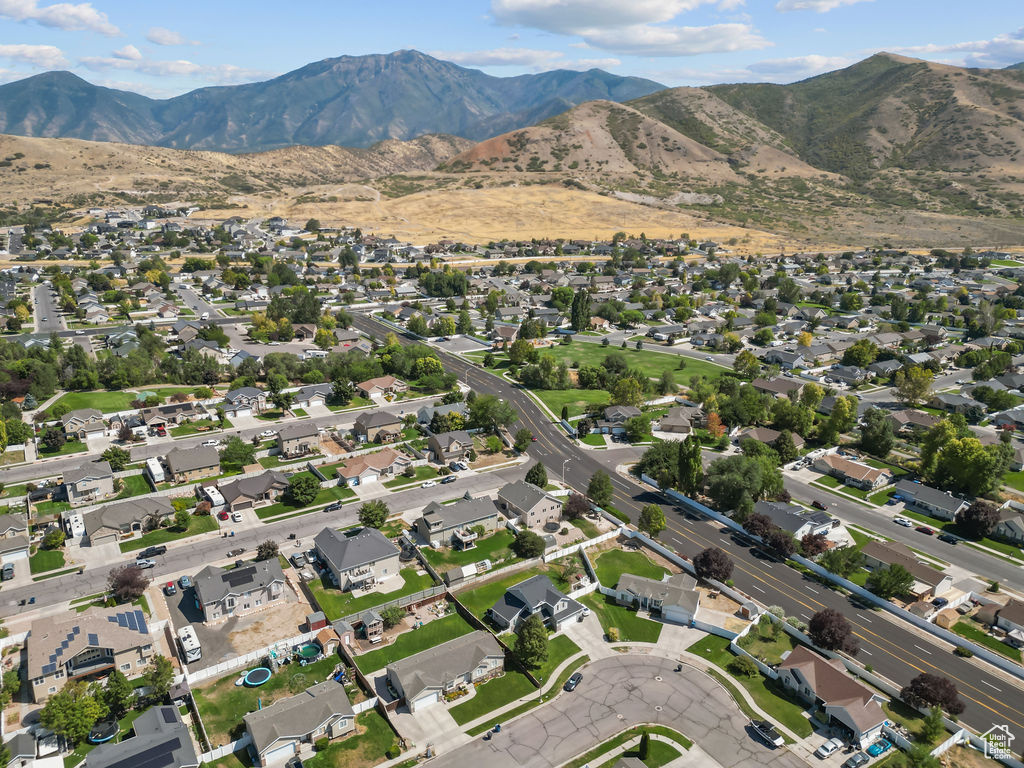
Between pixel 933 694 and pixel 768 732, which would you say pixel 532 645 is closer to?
pixel 768 732

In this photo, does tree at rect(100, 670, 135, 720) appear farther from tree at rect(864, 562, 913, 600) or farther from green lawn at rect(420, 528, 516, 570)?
tree at rect(864, 562, 913, 600)

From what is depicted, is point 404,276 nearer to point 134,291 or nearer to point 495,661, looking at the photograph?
point 134,291

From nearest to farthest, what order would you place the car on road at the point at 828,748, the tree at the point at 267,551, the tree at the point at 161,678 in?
the car on road at the point at 828,748, the tree at the point at 161,678, the tree at the point at 267,551

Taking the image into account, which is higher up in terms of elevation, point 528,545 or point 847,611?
point 528,545

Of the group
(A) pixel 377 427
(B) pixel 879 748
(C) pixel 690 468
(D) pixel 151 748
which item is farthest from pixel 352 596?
(B) pixel 879 748

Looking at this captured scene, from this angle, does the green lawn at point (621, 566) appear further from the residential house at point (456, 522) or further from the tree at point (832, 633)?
the tree at point (832, 633)

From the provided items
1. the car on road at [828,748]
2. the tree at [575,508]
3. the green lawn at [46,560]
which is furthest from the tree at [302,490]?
the car on road at [828,748]
